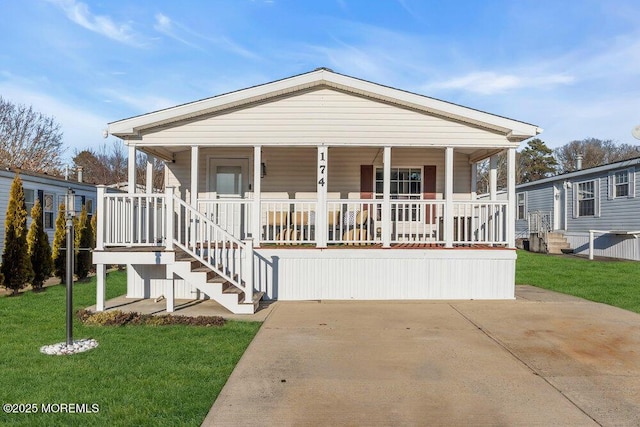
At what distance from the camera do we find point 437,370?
13.7 feet

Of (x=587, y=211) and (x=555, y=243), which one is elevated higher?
(x=587, y=211)

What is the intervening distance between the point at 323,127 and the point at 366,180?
2410 millimetres

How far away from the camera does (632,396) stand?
3.54m

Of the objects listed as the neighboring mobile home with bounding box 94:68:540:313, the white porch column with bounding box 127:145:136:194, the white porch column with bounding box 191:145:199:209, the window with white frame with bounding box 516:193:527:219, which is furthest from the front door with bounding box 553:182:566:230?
the white porch column with bounding box 127:145:136:194

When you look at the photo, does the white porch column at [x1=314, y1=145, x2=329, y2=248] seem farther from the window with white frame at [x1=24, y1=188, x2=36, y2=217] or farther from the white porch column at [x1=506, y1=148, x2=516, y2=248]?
the window with white frame at [x1=24, y1=188, x2=36, y2=217]

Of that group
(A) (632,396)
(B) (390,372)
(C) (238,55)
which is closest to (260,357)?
(B) (390,372)

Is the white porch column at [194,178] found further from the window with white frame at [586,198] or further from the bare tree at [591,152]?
the bare tree at [591,152]

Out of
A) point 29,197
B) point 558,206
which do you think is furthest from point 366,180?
point 558,206

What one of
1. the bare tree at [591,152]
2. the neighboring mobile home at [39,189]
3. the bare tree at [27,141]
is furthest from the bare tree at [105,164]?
the bare tree at [591,152]

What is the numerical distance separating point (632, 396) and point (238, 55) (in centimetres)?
1369

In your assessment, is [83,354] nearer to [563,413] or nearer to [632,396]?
[563,413]

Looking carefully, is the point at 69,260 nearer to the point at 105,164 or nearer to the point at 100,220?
the point at 100,220

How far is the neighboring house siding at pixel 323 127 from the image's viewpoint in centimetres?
822

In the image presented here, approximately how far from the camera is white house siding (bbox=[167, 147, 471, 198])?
32.6ft
